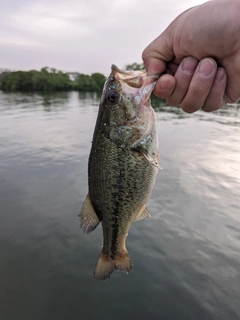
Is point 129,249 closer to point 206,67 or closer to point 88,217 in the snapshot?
point 88,217

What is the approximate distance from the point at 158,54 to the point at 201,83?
0.57 metres

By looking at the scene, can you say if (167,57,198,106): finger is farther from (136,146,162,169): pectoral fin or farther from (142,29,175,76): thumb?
(136,146,162,169): pectoral fin

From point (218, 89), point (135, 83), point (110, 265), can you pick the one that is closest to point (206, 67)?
point (218, 89)

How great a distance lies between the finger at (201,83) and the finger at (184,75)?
53 mm

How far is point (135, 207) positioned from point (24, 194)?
7.25 metres

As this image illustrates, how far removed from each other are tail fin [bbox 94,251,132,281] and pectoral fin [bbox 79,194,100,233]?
1.54ft

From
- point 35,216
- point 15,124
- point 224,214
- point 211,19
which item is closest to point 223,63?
point 211,19

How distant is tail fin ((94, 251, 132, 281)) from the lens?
2803 millimetres

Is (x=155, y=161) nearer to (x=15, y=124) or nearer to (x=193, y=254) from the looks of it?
(x=193, y=254)

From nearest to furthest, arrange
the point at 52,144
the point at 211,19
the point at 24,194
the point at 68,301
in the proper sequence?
the point at 211,19, the point at 68,301, the point at 24,194, the point at 52,144

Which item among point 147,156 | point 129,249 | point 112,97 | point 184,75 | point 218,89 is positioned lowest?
point 129,249

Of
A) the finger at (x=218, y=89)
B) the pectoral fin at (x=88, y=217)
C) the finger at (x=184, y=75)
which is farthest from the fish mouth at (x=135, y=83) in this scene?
the pectoral fin at (x=88, y=217)

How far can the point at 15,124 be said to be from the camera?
20672 millimetres

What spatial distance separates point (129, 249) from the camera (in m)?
6.56
